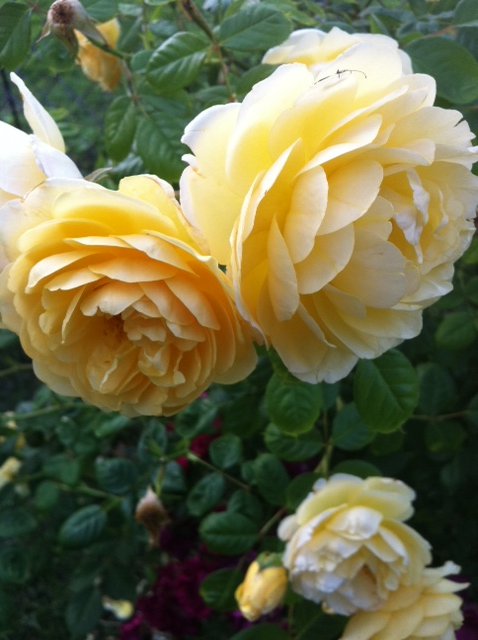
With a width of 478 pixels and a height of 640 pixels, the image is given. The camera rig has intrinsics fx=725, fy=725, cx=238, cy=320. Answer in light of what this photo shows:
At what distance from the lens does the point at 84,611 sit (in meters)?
1.36

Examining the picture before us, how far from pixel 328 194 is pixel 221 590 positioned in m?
0.72

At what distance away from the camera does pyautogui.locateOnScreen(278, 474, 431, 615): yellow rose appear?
0.77 meters

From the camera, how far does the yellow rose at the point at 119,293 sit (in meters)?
0.47

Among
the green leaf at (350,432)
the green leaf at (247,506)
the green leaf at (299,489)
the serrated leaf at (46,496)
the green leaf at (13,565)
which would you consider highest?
the green leaf at (350,432)

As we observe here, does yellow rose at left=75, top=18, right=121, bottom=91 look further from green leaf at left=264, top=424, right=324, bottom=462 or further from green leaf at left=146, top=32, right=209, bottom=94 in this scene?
green leaf at left=264, top=424, right=324, bottom=462

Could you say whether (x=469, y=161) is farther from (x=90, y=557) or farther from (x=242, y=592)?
(x=90, y=557)

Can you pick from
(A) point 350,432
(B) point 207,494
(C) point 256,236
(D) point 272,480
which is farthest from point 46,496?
(C) point 256,236

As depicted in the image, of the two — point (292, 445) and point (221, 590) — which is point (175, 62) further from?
point (221, 590)

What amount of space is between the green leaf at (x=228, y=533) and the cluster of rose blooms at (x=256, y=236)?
498mm

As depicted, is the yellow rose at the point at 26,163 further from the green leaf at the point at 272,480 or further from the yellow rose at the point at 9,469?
the yellow rose at the point at 9,469

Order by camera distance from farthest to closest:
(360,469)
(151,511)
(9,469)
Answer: (9,469), (151,511), (360,469)

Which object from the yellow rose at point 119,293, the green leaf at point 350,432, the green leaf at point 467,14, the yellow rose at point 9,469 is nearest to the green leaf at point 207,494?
the green leaf at point 350,432

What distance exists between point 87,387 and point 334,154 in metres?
0.24

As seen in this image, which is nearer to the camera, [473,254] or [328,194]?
[328,194]
